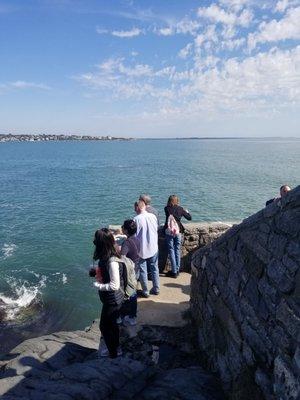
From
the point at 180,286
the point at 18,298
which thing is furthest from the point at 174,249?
the point at 18,298

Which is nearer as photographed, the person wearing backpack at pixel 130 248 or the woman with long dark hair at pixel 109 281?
the woman with long dark hair at pixel 109 281

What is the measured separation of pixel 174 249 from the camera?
30.6ft

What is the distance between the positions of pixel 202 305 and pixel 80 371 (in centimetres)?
221

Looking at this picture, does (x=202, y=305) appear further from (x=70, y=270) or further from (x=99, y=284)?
(x=70, y=270)

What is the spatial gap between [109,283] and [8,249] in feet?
57.2

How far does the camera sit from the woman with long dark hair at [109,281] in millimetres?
5383

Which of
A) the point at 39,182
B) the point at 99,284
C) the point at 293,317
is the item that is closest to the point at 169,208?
the point at 99,284

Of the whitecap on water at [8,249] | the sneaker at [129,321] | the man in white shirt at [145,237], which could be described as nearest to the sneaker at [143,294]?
the man in white shirt at [145,237]

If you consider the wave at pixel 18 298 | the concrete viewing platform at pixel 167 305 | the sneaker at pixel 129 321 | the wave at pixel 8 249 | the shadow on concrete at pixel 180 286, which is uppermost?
the sneaker at pixel 129 321

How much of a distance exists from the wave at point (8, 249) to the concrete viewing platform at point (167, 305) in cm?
1322

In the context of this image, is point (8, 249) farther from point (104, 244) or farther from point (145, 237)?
point (104, 244)

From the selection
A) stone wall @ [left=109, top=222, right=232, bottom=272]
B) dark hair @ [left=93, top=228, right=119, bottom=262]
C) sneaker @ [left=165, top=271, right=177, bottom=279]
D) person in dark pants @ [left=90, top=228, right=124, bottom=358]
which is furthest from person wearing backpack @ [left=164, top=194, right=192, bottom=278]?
dark hair @ [left=93, top=228, right=119, bottom=262]

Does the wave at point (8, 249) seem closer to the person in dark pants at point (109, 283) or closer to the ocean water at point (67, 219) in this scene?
the ocean water at point (67, 219)

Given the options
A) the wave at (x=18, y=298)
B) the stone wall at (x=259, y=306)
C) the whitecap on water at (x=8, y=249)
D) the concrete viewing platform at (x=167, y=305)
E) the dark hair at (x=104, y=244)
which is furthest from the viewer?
the whitecap on water at (x=8, y=249)
